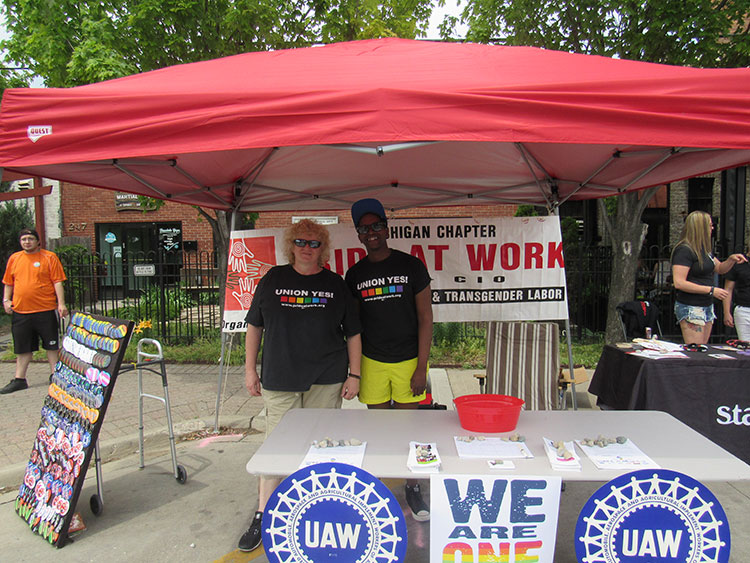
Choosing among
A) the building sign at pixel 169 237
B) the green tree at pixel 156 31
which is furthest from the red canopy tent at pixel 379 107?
the building sign at pixel 169 237

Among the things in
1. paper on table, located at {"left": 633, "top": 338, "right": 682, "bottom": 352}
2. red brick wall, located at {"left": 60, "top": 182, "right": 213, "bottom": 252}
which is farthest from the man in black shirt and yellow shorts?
red brick wall, located at {"left": 60, "top": 182, "right": 213, "bottom": 252}

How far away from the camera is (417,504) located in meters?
3.12

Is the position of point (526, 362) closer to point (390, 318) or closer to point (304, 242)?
point (390, 318)

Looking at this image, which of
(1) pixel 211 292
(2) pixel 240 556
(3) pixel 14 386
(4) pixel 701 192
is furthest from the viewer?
(4) pixel 701 192

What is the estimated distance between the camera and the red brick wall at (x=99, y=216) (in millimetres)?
15250

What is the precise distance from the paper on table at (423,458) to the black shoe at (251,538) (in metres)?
1.15

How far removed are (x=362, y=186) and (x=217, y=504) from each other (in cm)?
274

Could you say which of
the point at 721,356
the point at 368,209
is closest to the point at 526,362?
the point at 721,356

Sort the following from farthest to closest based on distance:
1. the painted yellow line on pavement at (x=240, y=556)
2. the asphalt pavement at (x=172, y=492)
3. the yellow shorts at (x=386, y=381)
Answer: the yellow shorts at (x=386, y=381), the asphalt pavement at (x=172, y=492), the painted yellow line on pavement at (x=240, y=556)

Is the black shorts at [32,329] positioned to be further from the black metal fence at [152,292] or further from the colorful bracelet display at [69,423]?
the colorful bracelet display at [69,423]

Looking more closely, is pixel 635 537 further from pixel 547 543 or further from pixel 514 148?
pixel 514 148

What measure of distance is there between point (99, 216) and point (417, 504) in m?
15.7

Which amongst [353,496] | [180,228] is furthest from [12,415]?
[180,228]

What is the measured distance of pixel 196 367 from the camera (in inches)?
285
